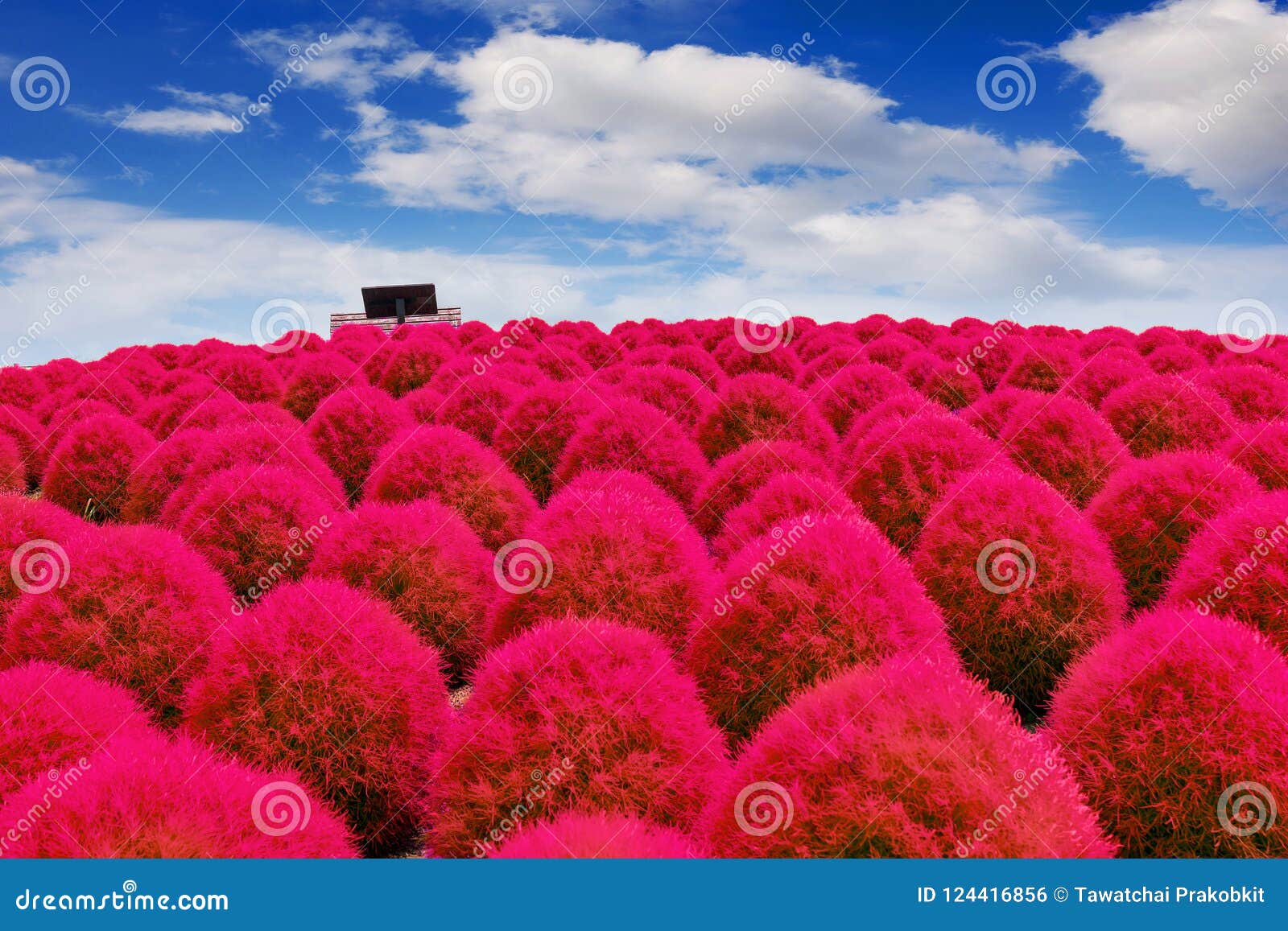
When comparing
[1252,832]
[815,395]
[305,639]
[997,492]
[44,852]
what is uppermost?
[815,395]

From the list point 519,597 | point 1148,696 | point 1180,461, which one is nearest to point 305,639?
point 519,597

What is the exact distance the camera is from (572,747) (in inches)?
146

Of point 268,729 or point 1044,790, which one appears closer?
point 1044,790

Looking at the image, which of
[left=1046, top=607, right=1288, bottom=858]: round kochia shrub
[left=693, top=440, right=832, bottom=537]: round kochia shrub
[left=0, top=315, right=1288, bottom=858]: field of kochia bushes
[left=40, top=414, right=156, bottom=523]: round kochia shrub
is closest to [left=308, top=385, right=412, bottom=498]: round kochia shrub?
[left=0, top=315, right=1288, bottom=858]: field of kochia bushes

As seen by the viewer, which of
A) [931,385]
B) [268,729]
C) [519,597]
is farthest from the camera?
[931,385]

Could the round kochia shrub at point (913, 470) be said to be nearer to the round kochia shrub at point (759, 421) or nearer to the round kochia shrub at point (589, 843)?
the round kochia shrub at point (759, 421)

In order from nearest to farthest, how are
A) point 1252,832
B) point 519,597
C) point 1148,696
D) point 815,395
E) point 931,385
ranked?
1. point 1252,832
2. point 1148,696
3. point 519,597
4. point 815,395
5. point 931,385

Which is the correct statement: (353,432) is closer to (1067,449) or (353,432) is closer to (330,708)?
(330,708)

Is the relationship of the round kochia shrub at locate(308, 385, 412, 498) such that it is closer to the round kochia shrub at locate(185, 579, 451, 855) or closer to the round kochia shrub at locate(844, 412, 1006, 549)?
the round kochia shrub at locate(185, 579, 451, 855)

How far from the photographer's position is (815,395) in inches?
471

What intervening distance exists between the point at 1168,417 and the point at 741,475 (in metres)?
5.93

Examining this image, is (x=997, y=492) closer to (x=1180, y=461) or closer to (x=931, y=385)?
(x=1180, y=461)

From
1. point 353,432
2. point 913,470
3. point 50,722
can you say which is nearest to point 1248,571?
point 913,470

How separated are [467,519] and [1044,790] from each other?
234 inches
